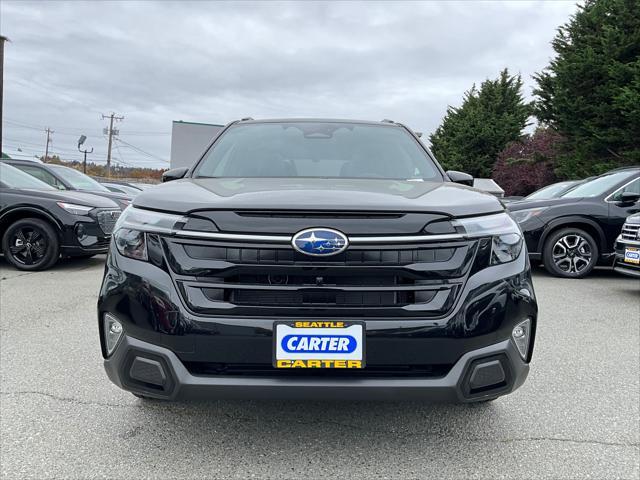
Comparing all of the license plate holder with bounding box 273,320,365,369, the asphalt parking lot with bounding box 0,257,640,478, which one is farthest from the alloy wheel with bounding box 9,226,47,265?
the license plate holder with bounding box 273,320,365,369

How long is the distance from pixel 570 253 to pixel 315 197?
5959 mm

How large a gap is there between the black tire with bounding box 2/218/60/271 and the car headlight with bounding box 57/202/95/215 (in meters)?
0.33

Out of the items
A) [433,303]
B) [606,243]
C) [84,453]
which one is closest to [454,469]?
[433,303]

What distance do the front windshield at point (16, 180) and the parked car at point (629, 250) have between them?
24.4 ft

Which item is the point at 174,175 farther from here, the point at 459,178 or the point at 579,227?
the point at 579,227

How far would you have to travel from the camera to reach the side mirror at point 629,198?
6792 millimetres

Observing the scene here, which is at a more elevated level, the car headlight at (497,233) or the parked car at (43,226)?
the car headlight at (497,233)

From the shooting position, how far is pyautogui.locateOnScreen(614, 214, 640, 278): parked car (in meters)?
5.51

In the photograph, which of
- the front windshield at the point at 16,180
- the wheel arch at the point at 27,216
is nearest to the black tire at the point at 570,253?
the wheel arch at the point at 27,216

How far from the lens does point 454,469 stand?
2.15m

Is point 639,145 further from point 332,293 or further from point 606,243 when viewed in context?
point 332,293

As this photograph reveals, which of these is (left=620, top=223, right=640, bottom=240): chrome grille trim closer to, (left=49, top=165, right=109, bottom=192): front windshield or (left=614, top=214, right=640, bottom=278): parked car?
(left=614, top=214, right=640, bottom=278): parked car

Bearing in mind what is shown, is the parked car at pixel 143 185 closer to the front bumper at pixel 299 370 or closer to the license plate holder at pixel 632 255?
the front bumper at pixel 299 370

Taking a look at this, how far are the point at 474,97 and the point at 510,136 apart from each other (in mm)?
6075
